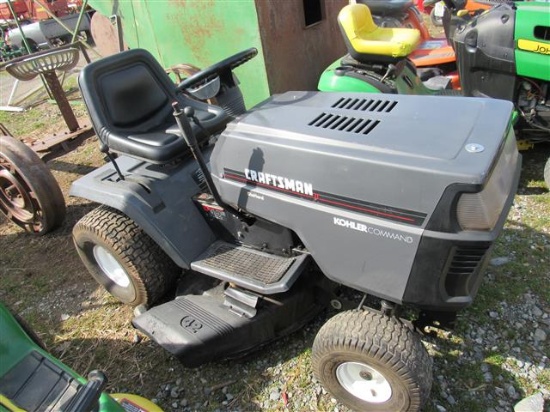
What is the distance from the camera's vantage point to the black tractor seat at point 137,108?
209 centimetres

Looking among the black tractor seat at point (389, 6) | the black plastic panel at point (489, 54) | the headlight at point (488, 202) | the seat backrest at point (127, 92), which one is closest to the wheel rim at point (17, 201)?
the seat backrest at point (127, 92)

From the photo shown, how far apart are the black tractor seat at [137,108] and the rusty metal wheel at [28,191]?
1054 millimetres

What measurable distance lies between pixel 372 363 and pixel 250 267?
2.03 ft

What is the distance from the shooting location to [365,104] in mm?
1732

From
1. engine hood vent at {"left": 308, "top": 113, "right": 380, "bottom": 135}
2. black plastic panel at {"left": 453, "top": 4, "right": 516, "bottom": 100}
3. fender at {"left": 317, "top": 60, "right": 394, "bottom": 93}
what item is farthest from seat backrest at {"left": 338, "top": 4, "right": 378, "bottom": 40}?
engine hood vent at {"left": 308, "top": 113, "right": 380, "bottom": 135}

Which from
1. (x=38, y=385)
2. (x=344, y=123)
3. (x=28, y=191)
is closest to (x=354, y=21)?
(x=344, y=123)

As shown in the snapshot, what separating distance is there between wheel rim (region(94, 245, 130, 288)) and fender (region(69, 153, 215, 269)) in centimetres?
38

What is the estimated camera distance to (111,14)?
444 cm

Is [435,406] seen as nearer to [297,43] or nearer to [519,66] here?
[519,66]

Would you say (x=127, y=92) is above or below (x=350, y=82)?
above

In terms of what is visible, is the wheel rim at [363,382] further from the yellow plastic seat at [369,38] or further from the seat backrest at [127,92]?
the yellow plastic seat at [369,38]

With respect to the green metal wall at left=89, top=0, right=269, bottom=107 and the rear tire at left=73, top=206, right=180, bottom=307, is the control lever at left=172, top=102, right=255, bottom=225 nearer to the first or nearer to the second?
the rear tire at left=73, top=206, right=180, bottom=307

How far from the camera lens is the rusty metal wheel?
2.96m

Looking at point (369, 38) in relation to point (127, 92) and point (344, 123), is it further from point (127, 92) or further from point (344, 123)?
point (344, 123)
